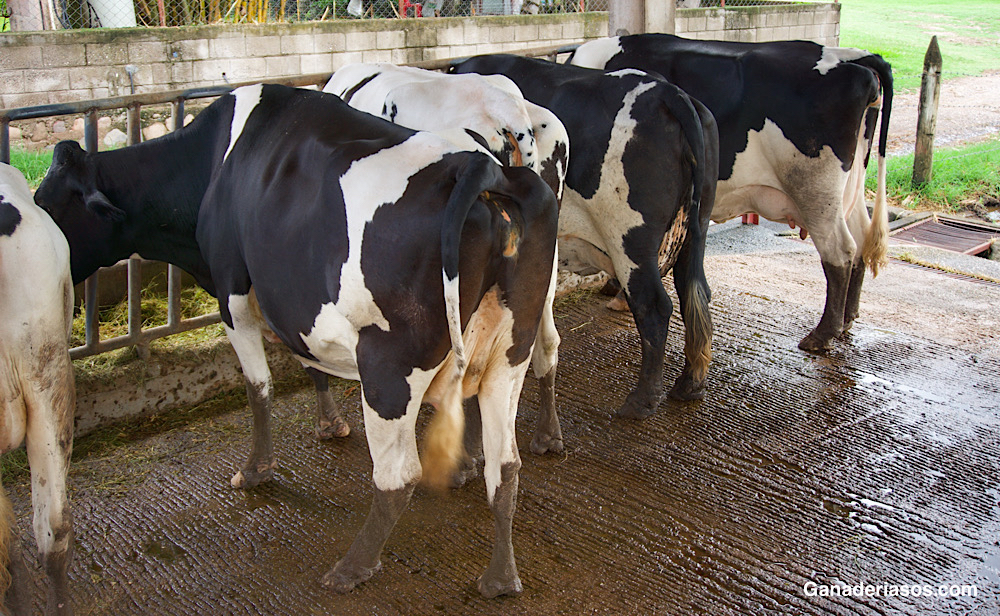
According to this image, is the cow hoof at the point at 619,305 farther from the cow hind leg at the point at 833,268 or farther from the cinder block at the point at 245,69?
the cinder block at the point at 245,69

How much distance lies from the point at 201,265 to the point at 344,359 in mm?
1083

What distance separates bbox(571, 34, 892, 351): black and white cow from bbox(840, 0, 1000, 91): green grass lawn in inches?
447

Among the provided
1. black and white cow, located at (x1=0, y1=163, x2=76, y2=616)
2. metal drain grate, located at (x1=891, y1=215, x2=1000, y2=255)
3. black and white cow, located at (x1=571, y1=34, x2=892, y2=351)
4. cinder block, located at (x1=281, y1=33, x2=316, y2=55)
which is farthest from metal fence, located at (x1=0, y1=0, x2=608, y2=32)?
black and white cow, located at (x1=0, y1=163, x2=76, y2=616)

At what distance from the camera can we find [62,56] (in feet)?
25.3

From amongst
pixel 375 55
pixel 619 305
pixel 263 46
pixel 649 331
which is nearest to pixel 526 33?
pixel 375 55

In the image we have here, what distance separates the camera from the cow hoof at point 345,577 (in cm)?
301

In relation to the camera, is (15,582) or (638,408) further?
(638,408)

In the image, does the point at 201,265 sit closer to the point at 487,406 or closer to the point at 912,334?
the point at 487,406

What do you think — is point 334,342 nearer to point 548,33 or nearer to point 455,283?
point 455,283

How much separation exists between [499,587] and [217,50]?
23.3 feet

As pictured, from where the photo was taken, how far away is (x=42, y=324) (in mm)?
2664

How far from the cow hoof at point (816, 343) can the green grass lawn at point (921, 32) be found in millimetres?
11810

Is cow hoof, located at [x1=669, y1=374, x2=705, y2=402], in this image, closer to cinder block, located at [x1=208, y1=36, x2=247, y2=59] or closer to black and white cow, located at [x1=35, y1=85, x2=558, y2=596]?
black and white cow, located at [x1=35, y1=85, x2=558, y2=596]

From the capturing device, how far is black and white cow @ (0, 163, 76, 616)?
260 cm
